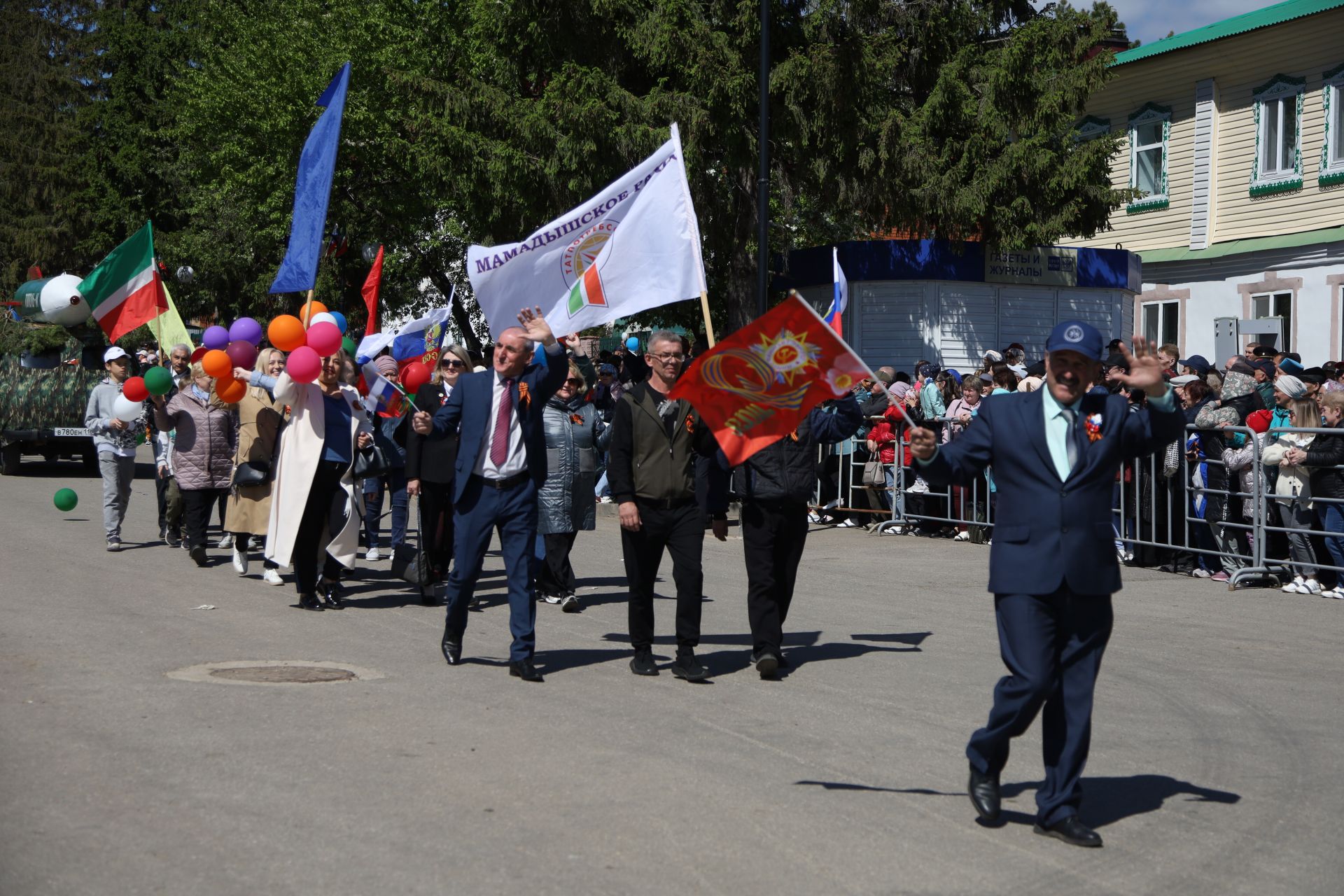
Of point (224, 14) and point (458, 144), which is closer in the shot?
point (458, 144)

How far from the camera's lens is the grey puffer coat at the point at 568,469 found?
11.6m

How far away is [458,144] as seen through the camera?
2300cm

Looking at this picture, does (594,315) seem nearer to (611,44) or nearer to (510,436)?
(510,436)

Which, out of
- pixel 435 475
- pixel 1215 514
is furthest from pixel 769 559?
pixel 1215 514

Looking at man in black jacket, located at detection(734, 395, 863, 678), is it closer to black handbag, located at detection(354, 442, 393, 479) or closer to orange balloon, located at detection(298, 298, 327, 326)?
orange balloon, located at detection(298, 298, 327, 326)

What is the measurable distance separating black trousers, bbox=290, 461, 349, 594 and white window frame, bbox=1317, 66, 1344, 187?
22.5 m

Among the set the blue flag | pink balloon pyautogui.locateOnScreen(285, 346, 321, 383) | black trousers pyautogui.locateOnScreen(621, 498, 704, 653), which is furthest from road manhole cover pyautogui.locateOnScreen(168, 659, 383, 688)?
the blue flag

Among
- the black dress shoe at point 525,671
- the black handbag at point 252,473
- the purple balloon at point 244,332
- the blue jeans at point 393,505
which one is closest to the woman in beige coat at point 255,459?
the black handbag at point 252,473

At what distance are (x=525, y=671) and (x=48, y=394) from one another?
19.6 m

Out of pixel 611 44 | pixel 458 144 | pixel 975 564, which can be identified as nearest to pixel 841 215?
pixel 611 44

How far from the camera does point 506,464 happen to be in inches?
344

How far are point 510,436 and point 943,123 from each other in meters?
15.8

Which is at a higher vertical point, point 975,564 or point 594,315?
point 594,315

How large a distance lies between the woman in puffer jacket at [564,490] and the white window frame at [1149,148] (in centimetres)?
2223
